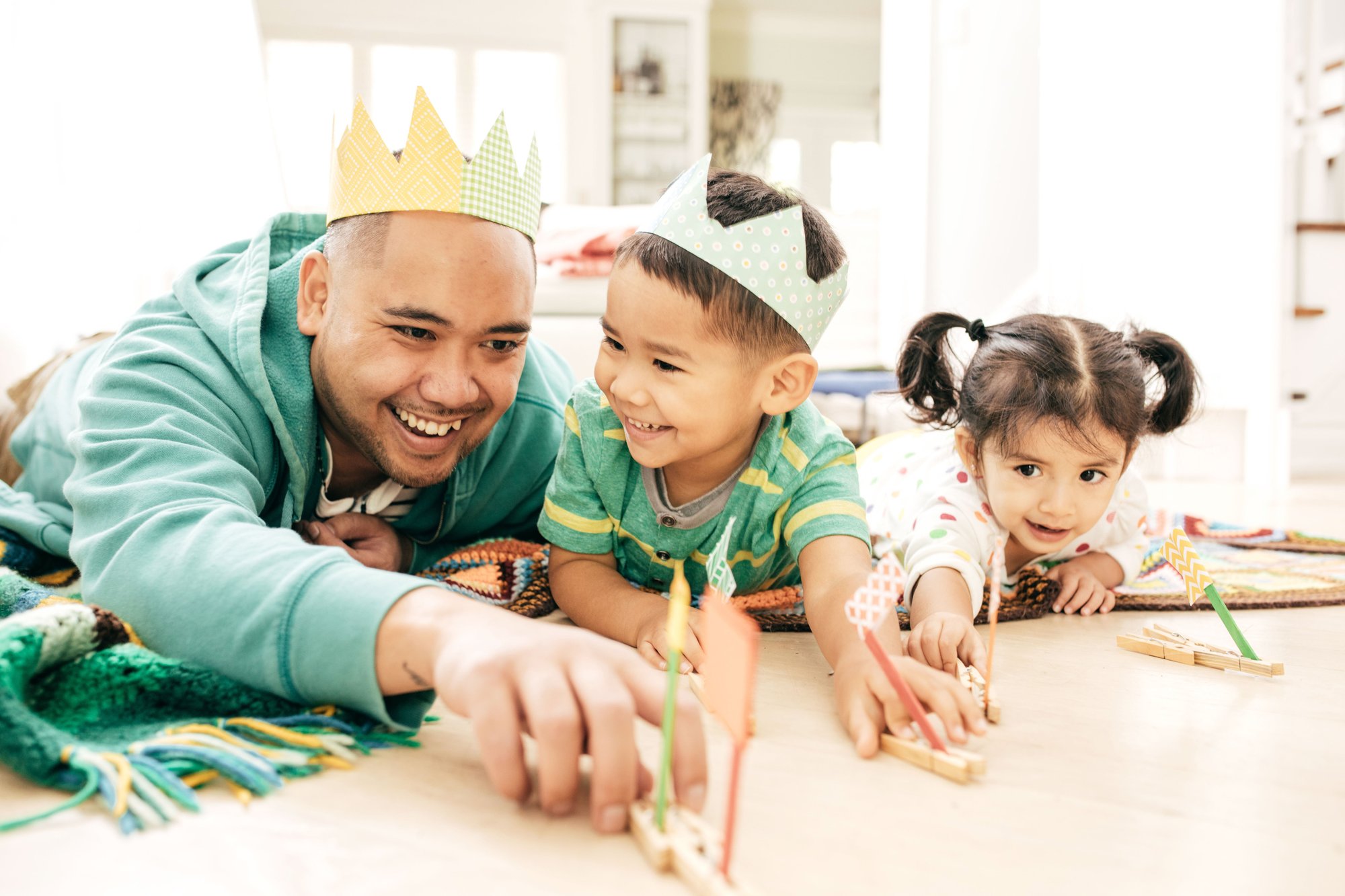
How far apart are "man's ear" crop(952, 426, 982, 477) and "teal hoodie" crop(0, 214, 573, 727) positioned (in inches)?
21.7

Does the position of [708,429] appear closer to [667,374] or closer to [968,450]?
[667,374]

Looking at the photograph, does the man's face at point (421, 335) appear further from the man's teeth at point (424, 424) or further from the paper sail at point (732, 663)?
the paper sail at point (732, 663)

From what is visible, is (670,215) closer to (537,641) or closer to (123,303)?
(537,641)

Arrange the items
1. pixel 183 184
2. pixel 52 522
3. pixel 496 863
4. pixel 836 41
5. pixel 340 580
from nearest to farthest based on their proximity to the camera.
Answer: pixel 496 863
pixel 340 580
pixel 52 522
pixel 183 184
pixel 836 41

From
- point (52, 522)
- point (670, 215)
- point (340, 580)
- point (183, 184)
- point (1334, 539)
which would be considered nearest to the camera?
point (340, 580)

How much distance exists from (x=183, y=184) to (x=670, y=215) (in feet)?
5.84

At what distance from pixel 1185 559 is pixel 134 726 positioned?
969mm

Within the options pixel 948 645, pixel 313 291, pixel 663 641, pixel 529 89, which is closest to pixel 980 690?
pixel 948 645

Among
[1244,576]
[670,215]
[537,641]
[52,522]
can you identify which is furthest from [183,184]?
[1244,576]

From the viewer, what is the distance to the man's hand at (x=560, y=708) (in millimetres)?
554

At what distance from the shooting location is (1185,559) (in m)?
1.02

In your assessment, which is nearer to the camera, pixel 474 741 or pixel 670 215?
pixel 474 741

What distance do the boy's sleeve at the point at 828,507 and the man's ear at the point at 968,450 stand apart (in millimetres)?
247

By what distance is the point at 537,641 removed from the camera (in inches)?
23.2
